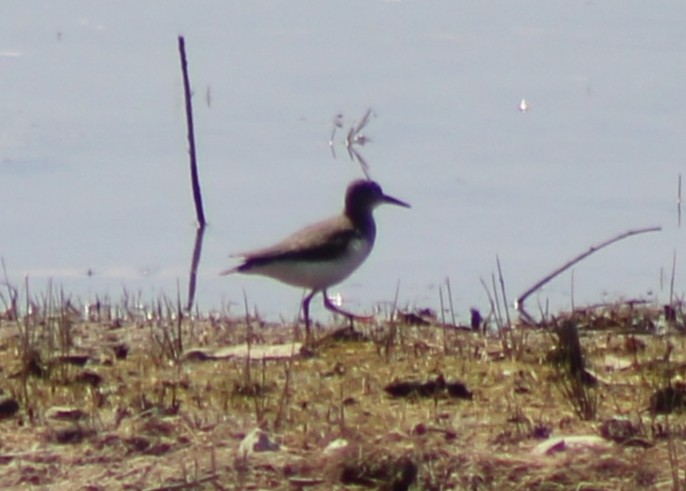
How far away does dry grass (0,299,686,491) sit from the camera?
22.0 feet

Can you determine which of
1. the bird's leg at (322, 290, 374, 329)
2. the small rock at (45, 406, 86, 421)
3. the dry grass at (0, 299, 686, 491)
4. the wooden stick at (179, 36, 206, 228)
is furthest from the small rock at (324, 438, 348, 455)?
the wooden stick at (179, 36, 206, 228)

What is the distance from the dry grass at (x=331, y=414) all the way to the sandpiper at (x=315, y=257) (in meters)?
1.30

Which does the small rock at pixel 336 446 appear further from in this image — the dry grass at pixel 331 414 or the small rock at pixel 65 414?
the small rock at pixel 65 414

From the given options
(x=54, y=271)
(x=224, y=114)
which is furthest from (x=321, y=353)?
(x=224, y=114)

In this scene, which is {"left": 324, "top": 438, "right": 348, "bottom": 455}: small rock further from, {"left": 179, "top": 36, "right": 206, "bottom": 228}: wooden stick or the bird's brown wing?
{"left": 179, "top": 36, "right": 206, "bottom": 228}: wooden stick

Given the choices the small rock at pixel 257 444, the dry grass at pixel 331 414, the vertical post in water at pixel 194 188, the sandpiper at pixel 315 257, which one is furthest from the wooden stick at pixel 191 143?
the small rock at pixel 257 444

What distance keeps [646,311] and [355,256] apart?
1748 mm

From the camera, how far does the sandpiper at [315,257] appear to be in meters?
11.2

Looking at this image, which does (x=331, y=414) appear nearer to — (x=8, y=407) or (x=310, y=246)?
(x=8, y=407)

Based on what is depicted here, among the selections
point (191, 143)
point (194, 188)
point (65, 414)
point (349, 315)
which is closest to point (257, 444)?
Result: point (65, 414)

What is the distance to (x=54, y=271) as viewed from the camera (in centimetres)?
1339

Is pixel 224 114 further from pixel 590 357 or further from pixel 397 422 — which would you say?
pixel 397 422

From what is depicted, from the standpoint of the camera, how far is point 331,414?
24.8 feet

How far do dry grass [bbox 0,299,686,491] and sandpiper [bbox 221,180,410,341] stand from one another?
51.0 inches
